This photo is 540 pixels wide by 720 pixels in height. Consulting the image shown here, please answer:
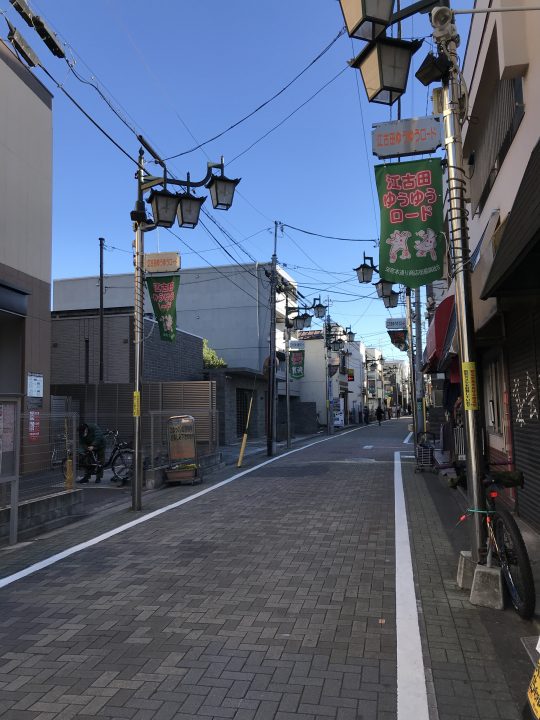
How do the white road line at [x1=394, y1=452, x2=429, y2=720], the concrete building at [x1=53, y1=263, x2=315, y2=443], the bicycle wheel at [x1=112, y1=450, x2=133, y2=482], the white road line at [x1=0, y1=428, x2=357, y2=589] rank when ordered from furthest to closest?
→ the concrete building at [x1=53, y1=263, x2=315, y2=443] → the bicycle wheel at [x1=112, y1=450, x2=133, y2=482] → the white road line at [x1=0, y1=428, x2=357, y2=589] → the white road line at [x1=394, y1=452, x2=429, y2=720]

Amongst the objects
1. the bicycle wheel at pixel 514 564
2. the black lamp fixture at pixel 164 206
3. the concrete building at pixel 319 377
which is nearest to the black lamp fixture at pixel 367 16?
the bicycle wheel at pixel 514 564

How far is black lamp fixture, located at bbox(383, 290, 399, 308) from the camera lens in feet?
68.0

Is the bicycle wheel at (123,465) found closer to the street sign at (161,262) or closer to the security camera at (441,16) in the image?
the street sign at (161,262)

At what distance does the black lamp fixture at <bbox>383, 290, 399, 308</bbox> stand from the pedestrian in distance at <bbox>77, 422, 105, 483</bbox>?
11439mm

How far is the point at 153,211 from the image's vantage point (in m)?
10.9

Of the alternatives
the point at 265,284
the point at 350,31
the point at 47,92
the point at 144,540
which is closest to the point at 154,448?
the point at 144,540

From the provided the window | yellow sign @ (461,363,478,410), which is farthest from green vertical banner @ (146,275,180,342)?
yellow sign @ (461,363,478,410)

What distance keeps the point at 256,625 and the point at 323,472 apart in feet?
34.6

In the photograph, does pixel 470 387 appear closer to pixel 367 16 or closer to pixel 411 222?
pixel 411 222

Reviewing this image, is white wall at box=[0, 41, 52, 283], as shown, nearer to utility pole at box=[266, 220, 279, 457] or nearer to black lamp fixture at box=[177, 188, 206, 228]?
black lamp fixture at box=[177, 188, 206, 228]

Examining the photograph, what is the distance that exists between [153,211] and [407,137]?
5.64 meters

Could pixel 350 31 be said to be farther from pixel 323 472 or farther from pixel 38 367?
pixel 38 367

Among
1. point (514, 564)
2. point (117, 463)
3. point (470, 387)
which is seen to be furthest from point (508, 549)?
point (117, 463)

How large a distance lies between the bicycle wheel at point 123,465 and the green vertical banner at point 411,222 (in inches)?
372
